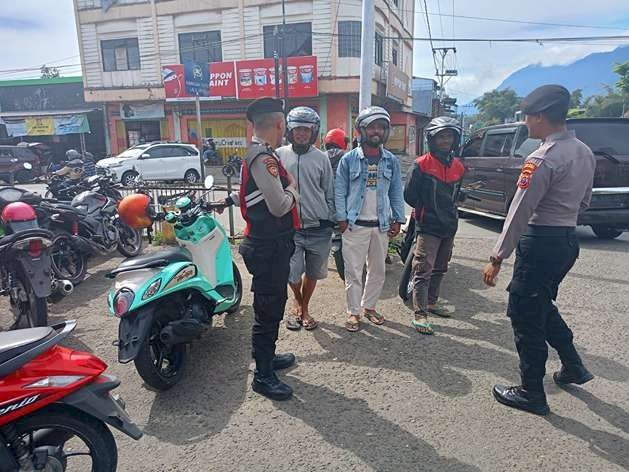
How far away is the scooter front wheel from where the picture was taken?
2822mm

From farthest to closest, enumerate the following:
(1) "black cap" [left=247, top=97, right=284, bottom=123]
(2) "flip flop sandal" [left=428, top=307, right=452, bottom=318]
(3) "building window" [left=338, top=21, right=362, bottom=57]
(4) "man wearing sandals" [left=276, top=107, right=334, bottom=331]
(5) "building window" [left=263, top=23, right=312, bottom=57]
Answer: (5) "building window" [left=263, top=23, right=312, bottom=57] < (3) "building window" [left=338, top=21, right=362, bottom=57] < (2) "flip flop sandal" [left=428, top=307, right=452, bottom=318] < (4) "man wearing sandals" [left=276, top=107, right=334, bottom=331] < (1) "black cap" [left=247, top=97, right=284, bottom=123]

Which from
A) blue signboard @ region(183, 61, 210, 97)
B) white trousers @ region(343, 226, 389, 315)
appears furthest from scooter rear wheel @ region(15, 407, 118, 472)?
blue signboard @ region(183, 61, 210, 97)

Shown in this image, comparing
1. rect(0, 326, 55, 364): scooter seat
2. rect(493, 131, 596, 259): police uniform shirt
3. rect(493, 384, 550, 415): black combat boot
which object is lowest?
rect(493, 384, 550, 415): black combat boot

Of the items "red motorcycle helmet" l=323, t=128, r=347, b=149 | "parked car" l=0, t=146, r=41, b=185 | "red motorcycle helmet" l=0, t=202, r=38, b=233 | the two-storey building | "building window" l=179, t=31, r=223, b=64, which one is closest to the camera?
"red motorcycle helmet" l=0, t=202, r=38, b=233

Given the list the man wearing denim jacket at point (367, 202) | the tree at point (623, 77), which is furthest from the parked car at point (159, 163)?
the tree at point (623, 77)

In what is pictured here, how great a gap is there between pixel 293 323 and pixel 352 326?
20.8 inches

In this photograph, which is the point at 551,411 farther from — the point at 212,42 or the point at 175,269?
the point at 212,42

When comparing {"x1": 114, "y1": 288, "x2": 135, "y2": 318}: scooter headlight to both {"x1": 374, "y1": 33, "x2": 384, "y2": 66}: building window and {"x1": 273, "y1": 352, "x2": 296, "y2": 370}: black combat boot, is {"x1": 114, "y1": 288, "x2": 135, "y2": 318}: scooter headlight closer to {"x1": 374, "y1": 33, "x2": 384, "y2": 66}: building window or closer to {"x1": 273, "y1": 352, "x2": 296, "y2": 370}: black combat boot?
{"x1": 273, "y1": 352, "x2": 296, "y2": 370}: black combat boot

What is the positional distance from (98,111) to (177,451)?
27423 millimetres

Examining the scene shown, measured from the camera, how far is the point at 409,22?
29.4m

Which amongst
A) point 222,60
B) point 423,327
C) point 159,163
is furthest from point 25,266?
point 222,60

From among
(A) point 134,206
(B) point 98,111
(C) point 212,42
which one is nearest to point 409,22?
(C) point 212,42

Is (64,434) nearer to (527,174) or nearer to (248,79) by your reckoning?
(527,174)

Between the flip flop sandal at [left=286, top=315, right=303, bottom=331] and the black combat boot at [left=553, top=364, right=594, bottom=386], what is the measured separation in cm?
206
